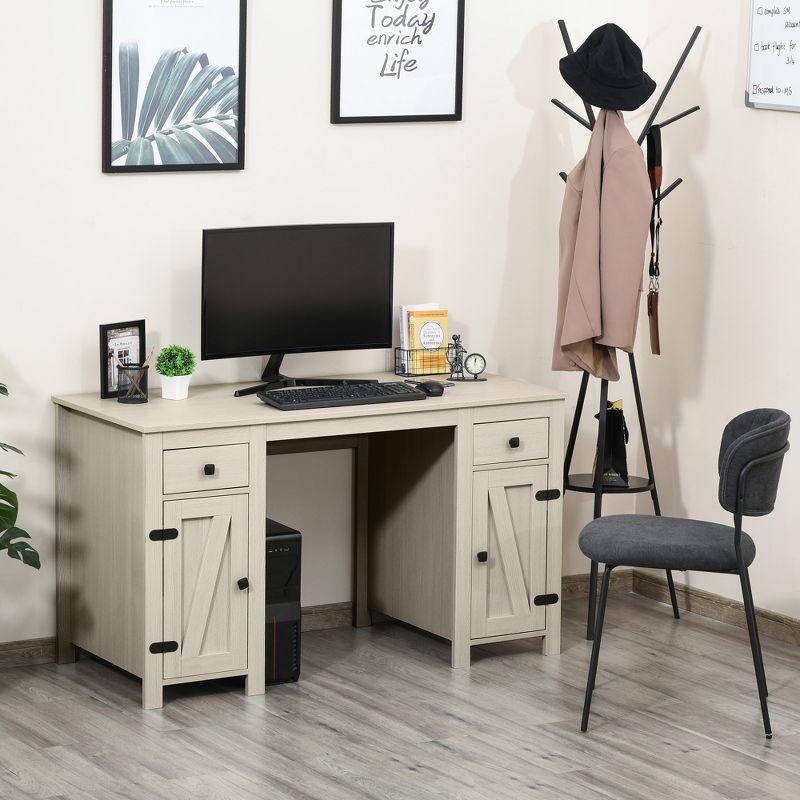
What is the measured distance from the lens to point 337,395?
3973mm

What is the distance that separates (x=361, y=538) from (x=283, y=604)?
59 centimetres

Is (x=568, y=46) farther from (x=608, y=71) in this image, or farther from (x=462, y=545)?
(x=462, y=545)

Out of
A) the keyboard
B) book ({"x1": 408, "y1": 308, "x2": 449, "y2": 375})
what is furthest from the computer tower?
book ({"x1": 408, "y1": 308, "x2": 449, "y2": 375})

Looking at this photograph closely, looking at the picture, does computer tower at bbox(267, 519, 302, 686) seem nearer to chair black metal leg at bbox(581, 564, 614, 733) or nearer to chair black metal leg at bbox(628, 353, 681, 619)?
chair black metal leg at bbox(581, 564, 614, 733)

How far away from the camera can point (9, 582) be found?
13.3 feet

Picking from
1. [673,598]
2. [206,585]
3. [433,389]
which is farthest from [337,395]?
[673,598]

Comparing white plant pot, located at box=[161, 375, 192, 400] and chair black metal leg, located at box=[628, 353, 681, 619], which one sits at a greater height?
white plant pot, located at box=[161, 375, 192, 400]

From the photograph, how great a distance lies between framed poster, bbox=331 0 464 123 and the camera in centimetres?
427

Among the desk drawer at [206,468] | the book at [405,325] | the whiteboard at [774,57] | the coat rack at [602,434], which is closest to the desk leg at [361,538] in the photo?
the book at [405,325]

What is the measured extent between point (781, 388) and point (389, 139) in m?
1.40

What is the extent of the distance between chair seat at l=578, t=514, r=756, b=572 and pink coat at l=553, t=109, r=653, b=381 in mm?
721

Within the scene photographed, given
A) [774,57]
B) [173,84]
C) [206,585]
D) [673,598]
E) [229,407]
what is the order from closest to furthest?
[206,585], [229,407], [173,84], [774,57], [673,598]

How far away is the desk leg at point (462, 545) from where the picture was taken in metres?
4.06

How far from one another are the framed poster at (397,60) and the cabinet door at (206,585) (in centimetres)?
127
